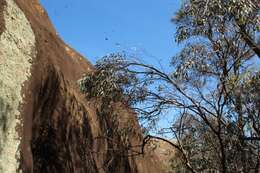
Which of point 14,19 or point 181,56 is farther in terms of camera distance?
point 181,56

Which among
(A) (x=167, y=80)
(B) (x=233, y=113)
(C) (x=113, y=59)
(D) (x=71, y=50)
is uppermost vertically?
(D) (x=71, y=50)

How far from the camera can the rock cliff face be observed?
344 inches

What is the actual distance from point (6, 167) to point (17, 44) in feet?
8.35

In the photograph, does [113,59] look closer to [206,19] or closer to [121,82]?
[121,82]

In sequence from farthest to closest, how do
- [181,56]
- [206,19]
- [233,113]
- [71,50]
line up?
1. [71,50]
2. [181,56]
3. [233,113]
4. [206,19]

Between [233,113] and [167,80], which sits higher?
[167,80]

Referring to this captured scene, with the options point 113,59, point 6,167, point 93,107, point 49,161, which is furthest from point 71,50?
point 6,167

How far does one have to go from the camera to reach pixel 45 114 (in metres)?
10.5

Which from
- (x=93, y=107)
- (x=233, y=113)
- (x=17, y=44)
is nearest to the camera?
(x=17, y=44)

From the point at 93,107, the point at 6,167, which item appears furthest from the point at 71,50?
the point at 6,167

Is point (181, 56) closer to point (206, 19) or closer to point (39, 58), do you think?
point (206, 19)

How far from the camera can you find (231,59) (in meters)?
11.3

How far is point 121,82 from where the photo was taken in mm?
11117

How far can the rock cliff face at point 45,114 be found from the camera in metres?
8.75
